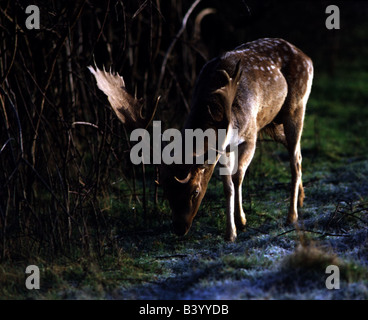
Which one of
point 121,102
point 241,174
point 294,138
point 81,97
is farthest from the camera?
point 81,97

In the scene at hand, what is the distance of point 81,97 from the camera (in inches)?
328

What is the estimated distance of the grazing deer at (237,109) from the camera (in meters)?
5.52

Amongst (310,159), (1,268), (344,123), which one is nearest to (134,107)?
(1,268)

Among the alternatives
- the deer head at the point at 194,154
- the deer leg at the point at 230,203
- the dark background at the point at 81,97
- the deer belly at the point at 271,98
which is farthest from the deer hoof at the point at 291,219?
the dark background at the point at 81,97

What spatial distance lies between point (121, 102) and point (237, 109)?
1149mm

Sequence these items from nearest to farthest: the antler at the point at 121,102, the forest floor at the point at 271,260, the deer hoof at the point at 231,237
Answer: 1. the forest floor at the point at 271,260
2. the antler at the point at 121,102
3. the deer hoof at the point at 231,237

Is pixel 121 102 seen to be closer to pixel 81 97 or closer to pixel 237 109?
pixel 237 109

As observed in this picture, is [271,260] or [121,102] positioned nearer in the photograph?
[271,260]

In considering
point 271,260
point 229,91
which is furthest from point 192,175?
point 271,260

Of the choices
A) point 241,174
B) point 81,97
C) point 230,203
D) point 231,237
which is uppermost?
point 81,97

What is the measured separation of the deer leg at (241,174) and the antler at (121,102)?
3.44ft

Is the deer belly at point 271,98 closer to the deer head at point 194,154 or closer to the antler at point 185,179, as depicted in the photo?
the deer head at point 194,154

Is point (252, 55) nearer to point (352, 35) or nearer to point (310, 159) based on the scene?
point (310, 159)

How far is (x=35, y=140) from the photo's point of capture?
5699 mm
